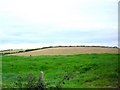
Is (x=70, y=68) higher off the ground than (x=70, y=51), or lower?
lower

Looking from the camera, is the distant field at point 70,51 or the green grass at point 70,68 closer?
the green grass at point 70,68

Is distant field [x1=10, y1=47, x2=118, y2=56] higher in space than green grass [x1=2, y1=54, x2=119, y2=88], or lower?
higher

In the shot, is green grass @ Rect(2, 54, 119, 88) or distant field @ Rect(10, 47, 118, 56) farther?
distant field @ Rect(10, 47, 118, 56)

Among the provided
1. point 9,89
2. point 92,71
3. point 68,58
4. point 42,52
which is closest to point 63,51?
point 42,52

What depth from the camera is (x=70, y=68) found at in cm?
4212

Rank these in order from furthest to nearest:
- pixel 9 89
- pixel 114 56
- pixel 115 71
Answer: pixel 114 56, pixel 115 71, pixel 9 89

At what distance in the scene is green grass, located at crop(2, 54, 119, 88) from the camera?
33.6 meters

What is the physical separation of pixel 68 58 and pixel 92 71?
34.6ft

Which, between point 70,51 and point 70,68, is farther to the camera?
point 70,51

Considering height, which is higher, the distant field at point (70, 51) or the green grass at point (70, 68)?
the distant field at point (70, 51)

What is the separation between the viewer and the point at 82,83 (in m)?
32.1

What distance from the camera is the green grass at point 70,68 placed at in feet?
110

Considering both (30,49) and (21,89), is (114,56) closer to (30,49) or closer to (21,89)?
(30,49)

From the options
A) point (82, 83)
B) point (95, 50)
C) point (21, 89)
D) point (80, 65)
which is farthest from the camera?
point (95, 50)
